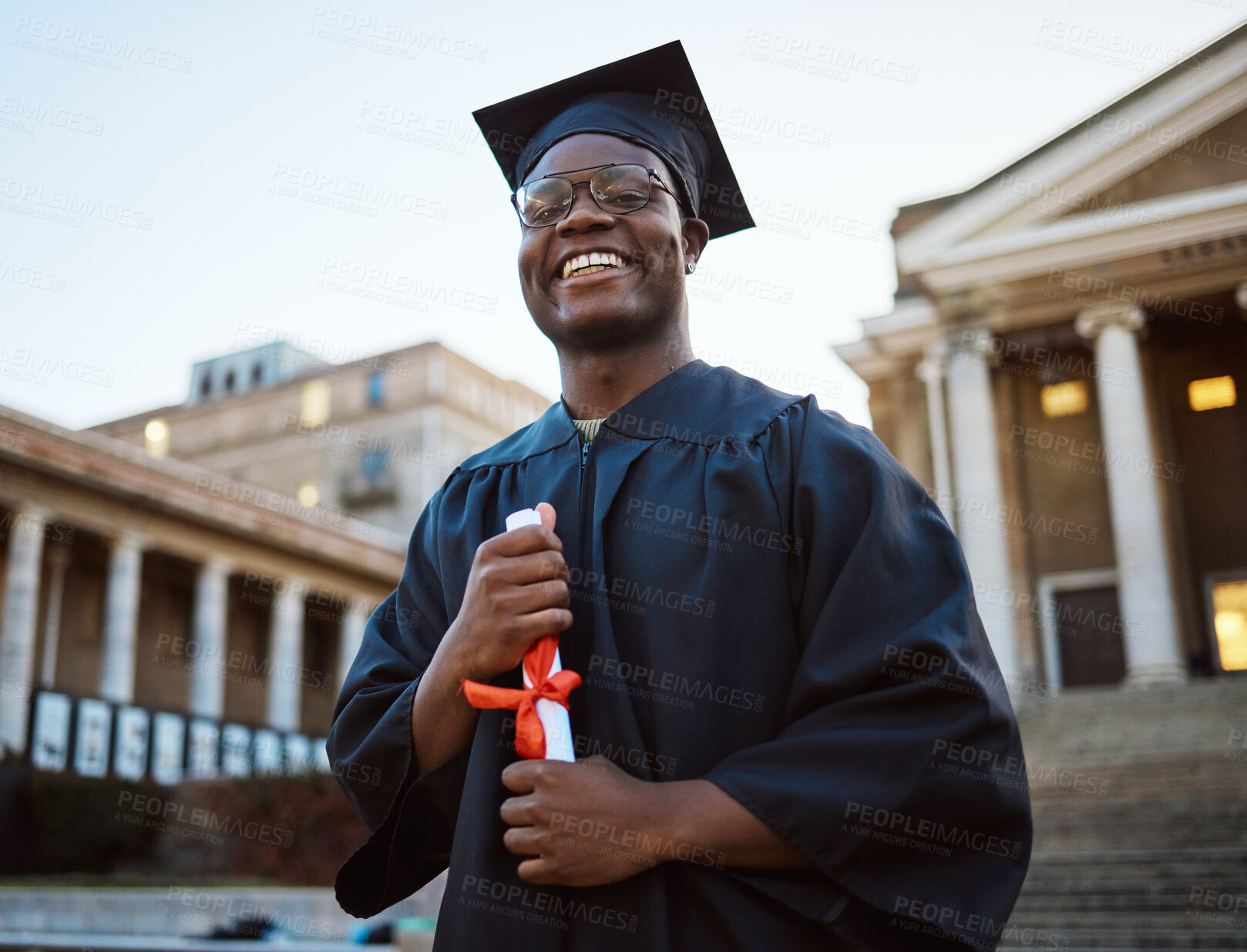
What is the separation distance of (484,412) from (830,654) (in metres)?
56.3

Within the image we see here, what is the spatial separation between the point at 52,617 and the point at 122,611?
3070 millimetres

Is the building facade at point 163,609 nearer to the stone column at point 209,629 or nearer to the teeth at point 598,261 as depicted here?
the stone column at point 209,629

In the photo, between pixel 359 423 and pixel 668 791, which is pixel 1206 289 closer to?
pixel 668 791

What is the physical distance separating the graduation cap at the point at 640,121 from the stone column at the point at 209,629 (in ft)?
112

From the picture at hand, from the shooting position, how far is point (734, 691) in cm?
193

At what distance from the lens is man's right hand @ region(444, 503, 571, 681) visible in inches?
73.6

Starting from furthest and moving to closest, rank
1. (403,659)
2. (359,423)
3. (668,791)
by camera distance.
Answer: (359,423), (403,659), (668,791)

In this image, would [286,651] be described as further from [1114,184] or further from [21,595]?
[1114,184]

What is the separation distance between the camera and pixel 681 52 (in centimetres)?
256

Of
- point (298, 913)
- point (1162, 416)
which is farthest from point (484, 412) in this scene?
point (298, 913)

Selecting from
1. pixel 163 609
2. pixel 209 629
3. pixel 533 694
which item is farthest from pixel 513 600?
pixel 163 609

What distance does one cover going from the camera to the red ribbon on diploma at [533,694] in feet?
6.11

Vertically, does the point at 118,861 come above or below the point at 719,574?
below

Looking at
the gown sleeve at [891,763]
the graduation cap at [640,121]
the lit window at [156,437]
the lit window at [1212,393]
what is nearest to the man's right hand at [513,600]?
the gown sleeve at [891,763]
